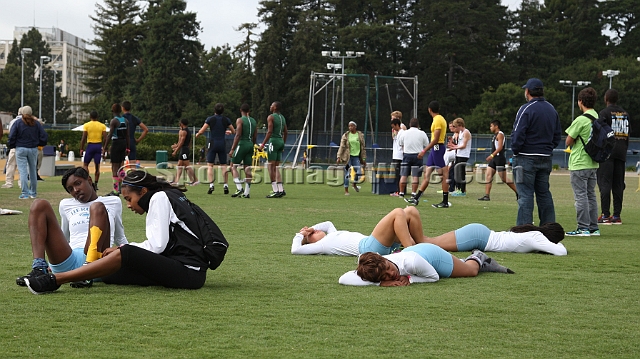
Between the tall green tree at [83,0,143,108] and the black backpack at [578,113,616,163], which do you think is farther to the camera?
the tall green tree at [83,0,143,108]

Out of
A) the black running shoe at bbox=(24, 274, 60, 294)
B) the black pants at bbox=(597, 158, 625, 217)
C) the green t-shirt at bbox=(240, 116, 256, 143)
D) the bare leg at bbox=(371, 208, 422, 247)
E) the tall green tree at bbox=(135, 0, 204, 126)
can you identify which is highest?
the tall green tree at bbox=(135, 0, 204, 126)

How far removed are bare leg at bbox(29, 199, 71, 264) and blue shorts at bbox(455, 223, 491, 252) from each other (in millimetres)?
4173

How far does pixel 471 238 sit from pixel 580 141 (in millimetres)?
3335

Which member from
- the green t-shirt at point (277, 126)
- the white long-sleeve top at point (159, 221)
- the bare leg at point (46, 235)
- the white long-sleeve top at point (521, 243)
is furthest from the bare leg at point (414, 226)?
the green t-shirt at point (277, 126)

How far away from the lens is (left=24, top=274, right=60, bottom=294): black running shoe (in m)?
6.19

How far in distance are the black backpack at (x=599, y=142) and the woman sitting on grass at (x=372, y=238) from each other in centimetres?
408

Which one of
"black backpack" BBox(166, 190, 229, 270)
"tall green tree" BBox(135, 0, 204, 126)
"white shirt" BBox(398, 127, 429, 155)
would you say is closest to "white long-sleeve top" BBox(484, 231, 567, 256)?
"black backpack" BBox(166, 190, 229, 270)

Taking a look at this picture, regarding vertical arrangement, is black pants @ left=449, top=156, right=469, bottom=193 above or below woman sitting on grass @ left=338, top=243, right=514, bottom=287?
above

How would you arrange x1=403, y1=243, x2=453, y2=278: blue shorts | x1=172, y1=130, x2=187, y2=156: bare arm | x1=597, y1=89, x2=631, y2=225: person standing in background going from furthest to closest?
x1=172, y1=130, x2=187, y2=156: bare arm < x1=597, y1=89, x2=631, y2=225: person standing in background < x1=403, y1=243, x2=453, y2=278: blue shorts

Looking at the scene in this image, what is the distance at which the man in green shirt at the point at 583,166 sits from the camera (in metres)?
11.3

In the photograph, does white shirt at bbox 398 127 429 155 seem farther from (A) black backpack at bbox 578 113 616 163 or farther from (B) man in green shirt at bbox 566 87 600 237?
(A) black backpack at bbox 578 113 616 163

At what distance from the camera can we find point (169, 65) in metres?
77.9

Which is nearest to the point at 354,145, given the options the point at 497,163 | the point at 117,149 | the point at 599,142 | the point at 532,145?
the point at 497,163

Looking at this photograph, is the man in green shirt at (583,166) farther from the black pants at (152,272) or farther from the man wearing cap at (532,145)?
the black pants at (152,272)
